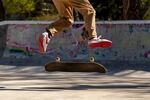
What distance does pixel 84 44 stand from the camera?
14.5 meters

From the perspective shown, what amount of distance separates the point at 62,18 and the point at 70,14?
153 mm

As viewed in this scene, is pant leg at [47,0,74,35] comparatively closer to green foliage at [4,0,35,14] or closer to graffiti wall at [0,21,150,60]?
graffiti wall at [0,21,150,60]

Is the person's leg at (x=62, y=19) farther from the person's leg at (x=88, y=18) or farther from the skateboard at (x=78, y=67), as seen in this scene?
the skateboard at (x=78, y=67)

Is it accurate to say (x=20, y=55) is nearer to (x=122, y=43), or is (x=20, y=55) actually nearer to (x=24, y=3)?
(x=122, y=43)

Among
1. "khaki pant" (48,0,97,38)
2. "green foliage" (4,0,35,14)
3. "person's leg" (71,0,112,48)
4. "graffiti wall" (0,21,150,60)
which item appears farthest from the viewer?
"green foliage" (4,0,35,14)

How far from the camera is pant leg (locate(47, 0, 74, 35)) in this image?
285 inches

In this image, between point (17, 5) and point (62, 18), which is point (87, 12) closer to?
point (62, 18)

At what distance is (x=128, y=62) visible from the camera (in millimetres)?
14227

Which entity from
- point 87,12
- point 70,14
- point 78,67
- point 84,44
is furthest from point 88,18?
point 84,44

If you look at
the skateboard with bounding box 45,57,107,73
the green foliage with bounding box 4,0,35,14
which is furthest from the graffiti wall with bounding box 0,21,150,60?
the green foliage with bounding box 4,0,35,14

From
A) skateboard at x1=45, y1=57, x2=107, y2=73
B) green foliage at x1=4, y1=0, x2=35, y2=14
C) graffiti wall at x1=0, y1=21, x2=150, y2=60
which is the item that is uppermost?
green foliage at x1=4, y1=0, x2=35, y2=14

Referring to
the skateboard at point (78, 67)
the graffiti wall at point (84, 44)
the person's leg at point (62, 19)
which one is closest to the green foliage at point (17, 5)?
the graffiti wall at point (84, 44)

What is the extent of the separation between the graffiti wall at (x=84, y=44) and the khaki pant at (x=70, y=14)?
6.61m

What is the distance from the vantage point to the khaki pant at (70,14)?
23.3ft
